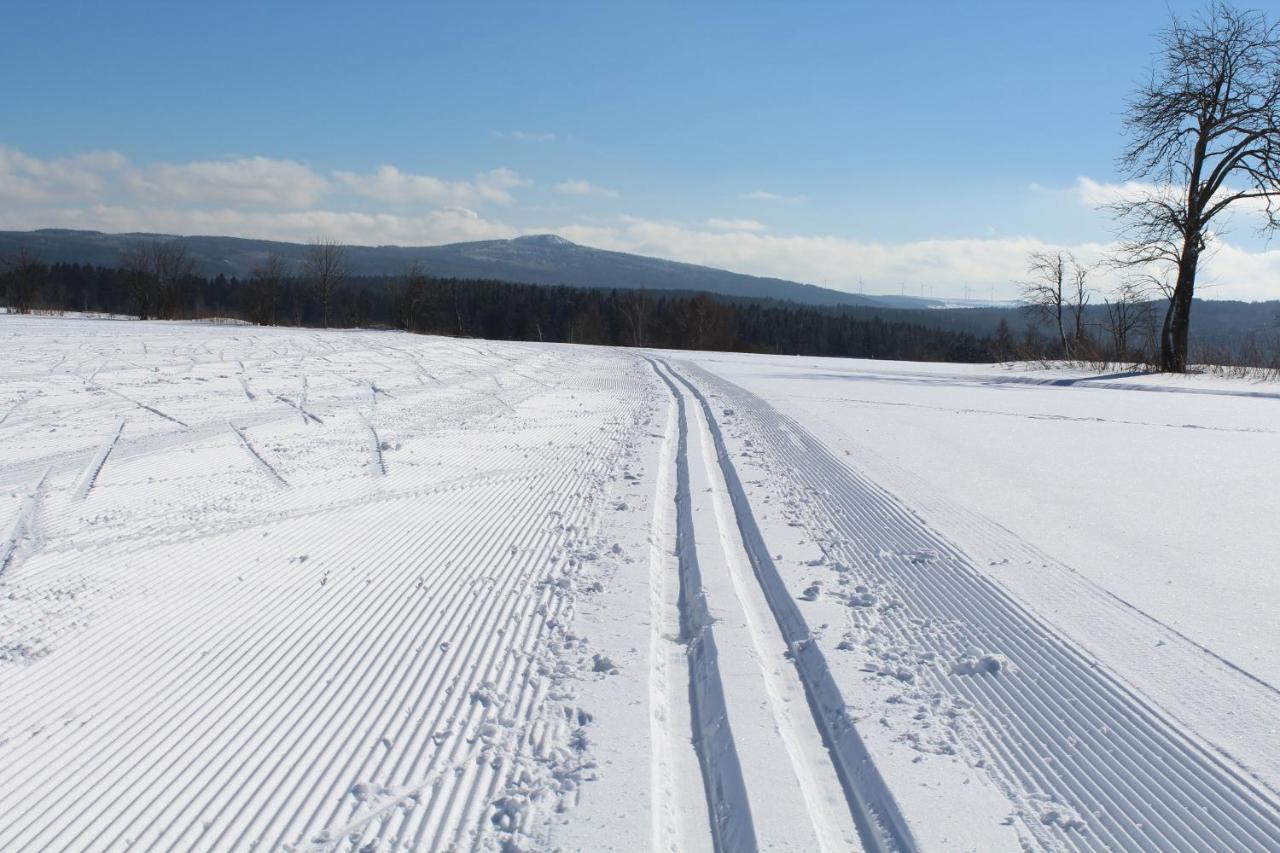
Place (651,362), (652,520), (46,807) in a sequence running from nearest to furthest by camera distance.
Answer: (46,807) → (652,520) → (651,362)

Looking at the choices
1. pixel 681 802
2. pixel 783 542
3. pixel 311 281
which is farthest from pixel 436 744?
pixel 311 281

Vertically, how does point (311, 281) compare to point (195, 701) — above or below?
above

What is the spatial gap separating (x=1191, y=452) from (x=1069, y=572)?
6.10m

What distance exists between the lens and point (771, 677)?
3.60m

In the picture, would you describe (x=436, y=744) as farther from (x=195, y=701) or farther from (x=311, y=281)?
(x=311, y=281)

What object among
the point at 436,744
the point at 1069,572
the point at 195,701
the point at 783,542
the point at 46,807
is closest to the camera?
the point at 46,807

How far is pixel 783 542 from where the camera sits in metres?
5.62

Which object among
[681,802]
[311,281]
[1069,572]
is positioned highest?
[311,281]

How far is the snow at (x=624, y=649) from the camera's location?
258 centimetres

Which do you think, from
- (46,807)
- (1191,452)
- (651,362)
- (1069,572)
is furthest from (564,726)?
(651,362)

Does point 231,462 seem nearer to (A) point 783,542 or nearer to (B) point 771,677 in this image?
(A) point 783,542

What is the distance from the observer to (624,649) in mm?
3818

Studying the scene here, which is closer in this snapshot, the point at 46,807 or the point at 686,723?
the point at 46,807

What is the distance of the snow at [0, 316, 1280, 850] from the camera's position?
2.58 m
